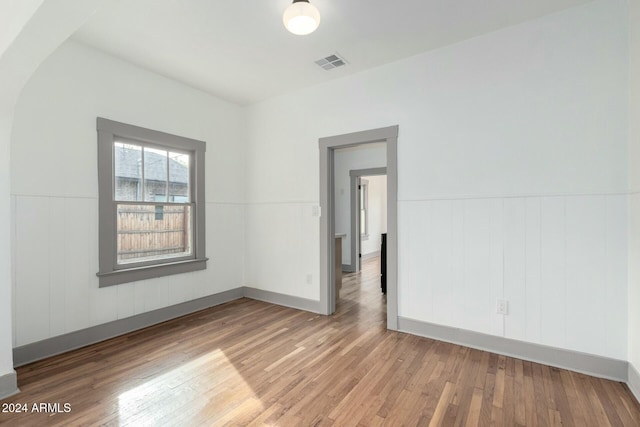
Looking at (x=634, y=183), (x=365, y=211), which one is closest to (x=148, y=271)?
(x=634, y=183)

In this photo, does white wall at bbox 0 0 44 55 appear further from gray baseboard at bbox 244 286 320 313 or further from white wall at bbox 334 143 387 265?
white wall at bbox 334 143 387 265

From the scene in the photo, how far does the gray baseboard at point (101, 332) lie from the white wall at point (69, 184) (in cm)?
6

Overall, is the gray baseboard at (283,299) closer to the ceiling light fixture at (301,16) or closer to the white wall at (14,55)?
the white wall at (14,55)

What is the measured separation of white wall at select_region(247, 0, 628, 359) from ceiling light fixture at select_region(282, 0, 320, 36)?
1.46 m

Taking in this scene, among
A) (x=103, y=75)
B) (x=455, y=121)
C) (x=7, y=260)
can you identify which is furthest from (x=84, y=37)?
(x=455, y=121)

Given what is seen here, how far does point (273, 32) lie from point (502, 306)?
3.28 m

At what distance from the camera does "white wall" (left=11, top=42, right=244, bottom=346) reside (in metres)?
2.55

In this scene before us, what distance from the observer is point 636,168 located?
6.87ft

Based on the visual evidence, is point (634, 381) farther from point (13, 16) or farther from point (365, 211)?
point (365, 211)

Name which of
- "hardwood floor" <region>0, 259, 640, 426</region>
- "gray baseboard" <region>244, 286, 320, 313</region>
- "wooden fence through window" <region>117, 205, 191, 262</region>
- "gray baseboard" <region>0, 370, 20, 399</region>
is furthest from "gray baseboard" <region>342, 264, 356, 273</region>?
"gray baseboard" <region>0, 370, 20, 399</region>

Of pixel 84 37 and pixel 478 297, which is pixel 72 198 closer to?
pixel 84 37

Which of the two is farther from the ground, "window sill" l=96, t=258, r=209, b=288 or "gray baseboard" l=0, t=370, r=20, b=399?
"window sill" l=96, t=258, r=209, b=288

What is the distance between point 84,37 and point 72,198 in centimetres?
152

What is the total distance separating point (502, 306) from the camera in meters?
2.69
